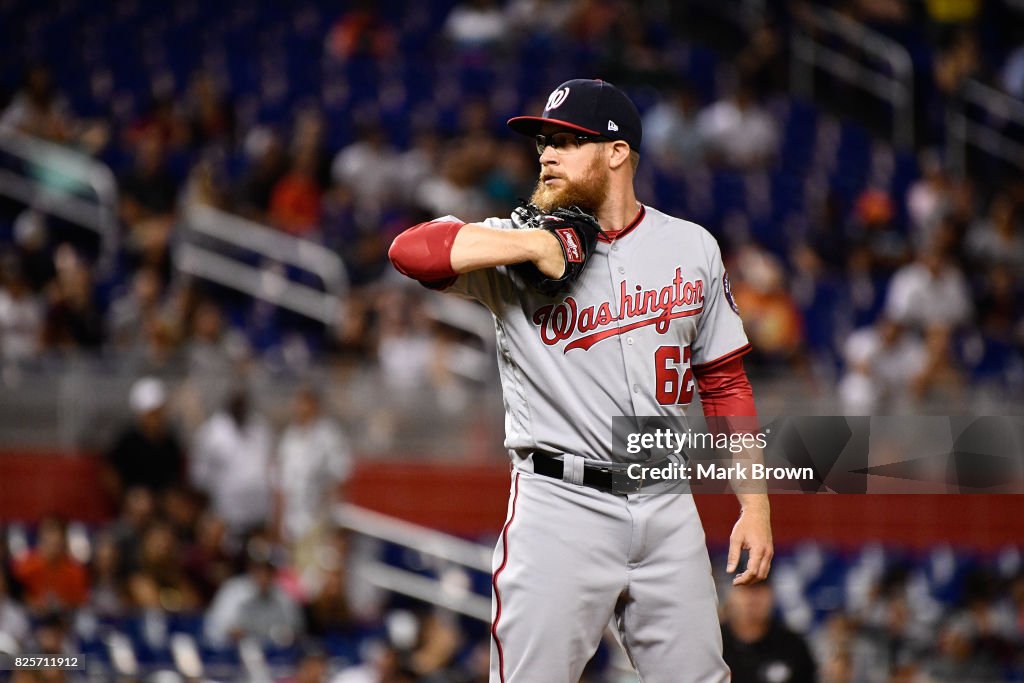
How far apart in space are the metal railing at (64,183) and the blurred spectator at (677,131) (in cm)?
451

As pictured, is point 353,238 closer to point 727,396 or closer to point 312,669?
point 312,669

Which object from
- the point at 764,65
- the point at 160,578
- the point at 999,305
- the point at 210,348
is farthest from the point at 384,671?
the point at 764,65

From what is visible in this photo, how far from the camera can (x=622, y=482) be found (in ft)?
11.4

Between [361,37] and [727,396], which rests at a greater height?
[361,37]

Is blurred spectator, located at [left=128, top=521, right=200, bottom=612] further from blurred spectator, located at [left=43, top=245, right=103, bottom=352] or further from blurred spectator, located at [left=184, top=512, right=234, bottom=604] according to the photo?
blurred spectator, located at [left=43, top=245, right=103, bottom=352]

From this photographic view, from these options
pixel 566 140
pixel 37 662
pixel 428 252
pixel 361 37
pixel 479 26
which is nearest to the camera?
pixel 428 252

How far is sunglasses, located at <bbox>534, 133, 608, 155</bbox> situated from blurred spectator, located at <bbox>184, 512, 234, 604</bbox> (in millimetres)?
5549

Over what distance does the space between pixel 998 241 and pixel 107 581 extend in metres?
7.19

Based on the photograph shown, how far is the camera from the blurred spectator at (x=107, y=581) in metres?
8.22

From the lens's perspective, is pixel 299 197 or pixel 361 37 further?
pixel 361 37

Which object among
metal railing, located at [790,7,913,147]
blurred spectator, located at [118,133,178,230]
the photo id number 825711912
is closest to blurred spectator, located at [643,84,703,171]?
metal railing, located at [790,7,913,147]

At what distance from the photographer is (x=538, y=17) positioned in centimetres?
1361

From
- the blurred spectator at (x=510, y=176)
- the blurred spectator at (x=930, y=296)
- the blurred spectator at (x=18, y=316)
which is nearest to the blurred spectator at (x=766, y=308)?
the blurred spectator at (x=930, y=296)

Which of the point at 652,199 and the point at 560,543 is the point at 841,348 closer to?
the point at 652,199
